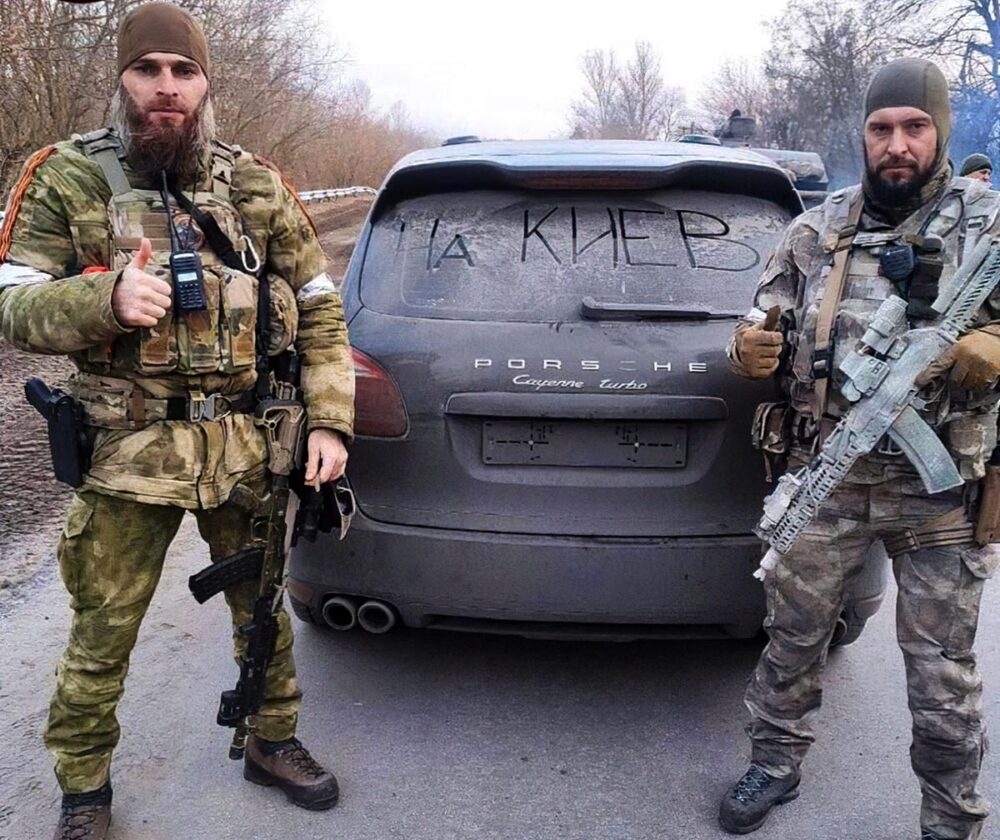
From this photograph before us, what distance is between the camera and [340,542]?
2.94 metres

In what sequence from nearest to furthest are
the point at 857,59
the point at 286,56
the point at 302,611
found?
the point at 302,611, the point at 286,56, the point at 857,59

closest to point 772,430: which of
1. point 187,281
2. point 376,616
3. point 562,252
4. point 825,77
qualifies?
point 562,252

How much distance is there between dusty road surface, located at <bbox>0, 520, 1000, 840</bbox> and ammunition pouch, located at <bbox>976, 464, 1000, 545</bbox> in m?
0.84

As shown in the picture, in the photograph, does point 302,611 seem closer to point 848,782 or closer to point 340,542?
point 340,542

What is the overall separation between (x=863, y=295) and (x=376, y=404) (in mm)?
1344

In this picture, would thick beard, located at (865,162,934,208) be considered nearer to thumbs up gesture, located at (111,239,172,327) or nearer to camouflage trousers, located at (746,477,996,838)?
camouflage trousers, located at (746,477,996,838)

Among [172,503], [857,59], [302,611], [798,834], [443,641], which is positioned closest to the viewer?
[172,503]

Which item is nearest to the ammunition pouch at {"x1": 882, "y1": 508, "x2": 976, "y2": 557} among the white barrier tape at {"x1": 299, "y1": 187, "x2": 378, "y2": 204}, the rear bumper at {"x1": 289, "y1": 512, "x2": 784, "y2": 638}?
the rear bumper at {"x1": 289, "y1": 512, "x2": 784, "y2": 638}

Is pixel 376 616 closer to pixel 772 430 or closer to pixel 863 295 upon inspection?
pixel 772 430

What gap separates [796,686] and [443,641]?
139 centimetres

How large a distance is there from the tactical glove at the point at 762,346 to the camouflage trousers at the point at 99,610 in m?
1.34

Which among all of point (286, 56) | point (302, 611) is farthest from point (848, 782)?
point (286, 56)

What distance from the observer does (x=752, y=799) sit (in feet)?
8.73

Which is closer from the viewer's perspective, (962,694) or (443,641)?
(962,694)
